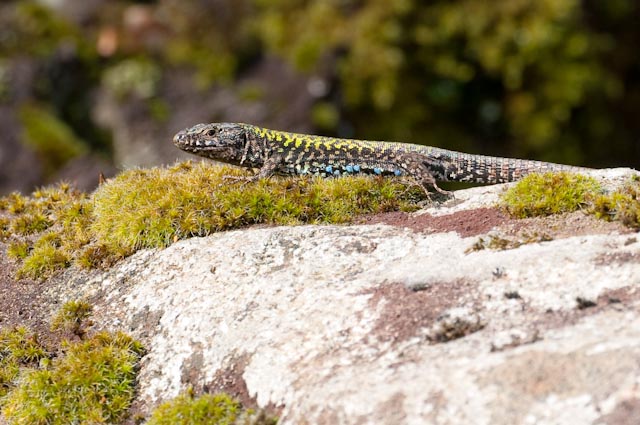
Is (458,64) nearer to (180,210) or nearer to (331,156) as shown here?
(331,156)

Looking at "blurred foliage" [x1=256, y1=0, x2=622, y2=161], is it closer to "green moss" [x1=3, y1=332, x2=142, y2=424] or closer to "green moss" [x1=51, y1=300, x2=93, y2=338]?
"green moss" [x1=51, y1=300, x2=93, y2=338]

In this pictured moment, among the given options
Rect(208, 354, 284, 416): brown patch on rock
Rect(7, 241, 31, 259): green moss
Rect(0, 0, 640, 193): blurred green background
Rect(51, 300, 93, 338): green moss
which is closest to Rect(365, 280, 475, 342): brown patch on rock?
Rect(208, 354, 284, 416): brown patch on rock

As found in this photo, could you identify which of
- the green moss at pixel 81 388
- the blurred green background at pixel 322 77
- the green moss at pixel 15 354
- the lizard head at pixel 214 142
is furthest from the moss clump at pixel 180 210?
the blurred green background at pixel 322 77

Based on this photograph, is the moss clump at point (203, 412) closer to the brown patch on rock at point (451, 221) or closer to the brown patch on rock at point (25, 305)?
the brown patch on rock at point (25, 305)

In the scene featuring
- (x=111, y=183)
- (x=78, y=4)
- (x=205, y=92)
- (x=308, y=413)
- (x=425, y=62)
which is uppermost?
(x=78, y=4)

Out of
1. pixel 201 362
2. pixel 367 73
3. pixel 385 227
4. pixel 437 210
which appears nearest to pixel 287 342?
pixel 201 362

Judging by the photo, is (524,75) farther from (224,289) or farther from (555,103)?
(224,289)

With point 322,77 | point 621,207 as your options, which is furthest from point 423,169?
point 322,77
